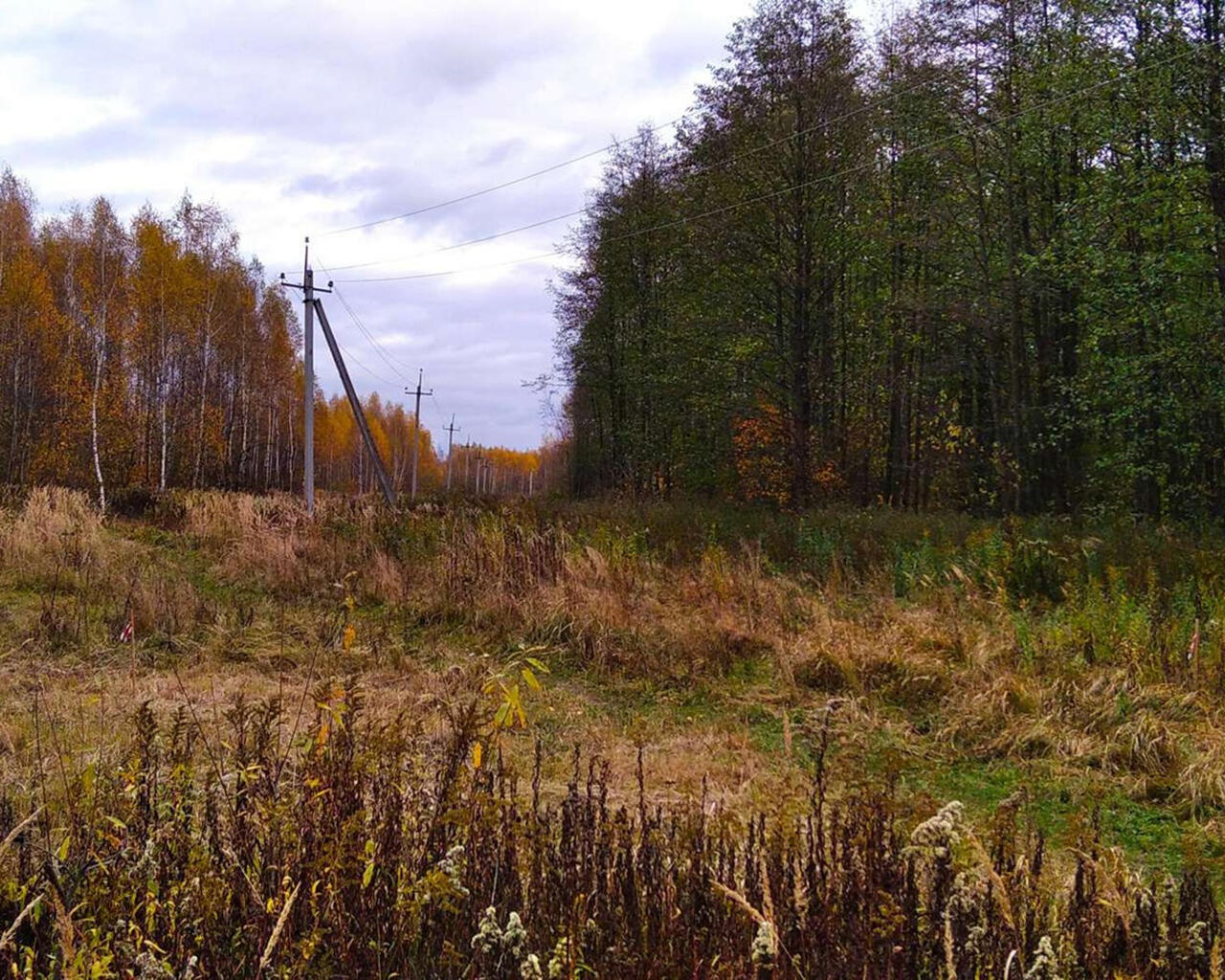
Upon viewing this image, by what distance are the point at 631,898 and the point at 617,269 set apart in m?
23.6

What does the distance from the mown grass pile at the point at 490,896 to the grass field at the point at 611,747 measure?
0.04 feet

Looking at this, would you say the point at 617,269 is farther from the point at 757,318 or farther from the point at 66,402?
the point at 66,402

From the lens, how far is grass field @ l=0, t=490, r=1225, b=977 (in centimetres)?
166

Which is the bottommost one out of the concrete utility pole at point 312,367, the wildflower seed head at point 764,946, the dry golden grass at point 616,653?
the dry golden grass at point 616,653

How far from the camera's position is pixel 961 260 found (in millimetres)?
15914

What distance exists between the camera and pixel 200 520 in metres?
12.7

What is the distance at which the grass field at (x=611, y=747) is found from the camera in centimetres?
166

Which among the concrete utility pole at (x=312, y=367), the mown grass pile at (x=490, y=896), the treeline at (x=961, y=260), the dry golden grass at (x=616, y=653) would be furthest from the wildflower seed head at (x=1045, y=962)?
the concrete utility pole at (x=312, y=367)

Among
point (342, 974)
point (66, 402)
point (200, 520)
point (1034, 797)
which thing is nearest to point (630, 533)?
point (1034, 797)

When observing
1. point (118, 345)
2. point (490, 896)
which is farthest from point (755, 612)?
point (118, 345)

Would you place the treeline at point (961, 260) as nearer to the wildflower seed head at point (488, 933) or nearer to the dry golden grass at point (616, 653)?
the dry golden grass at point (616, 653)

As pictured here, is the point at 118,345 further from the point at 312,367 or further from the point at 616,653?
the point at 616,653

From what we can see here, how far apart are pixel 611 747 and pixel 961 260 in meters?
14.8

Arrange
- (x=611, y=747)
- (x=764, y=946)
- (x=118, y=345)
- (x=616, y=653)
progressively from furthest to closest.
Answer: (x=118, y=345)
(x=616, y=653)
(x=611, y=747)
(x=764, y=946)
